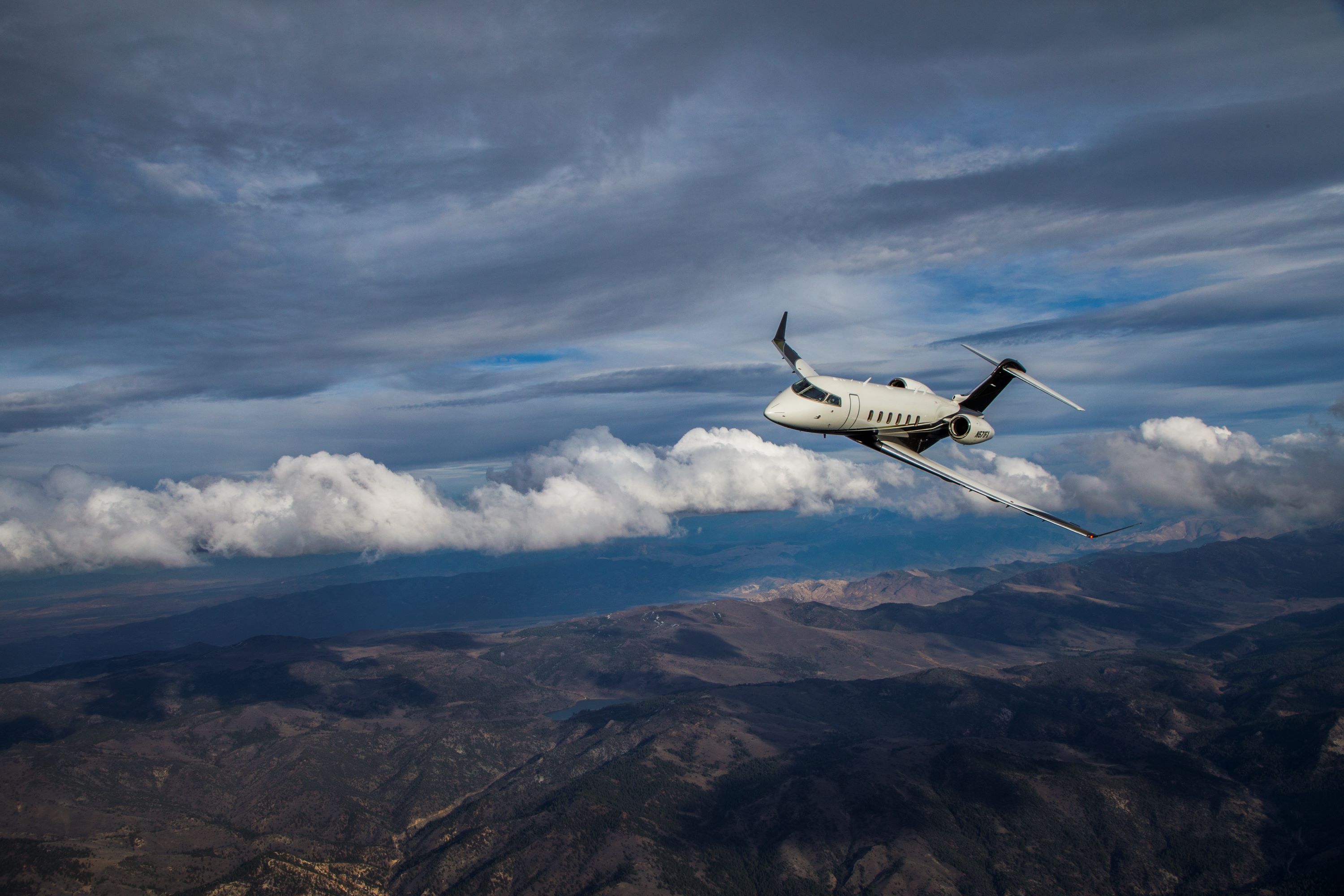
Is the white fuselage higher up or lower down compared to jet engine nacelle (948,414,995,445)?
higher up

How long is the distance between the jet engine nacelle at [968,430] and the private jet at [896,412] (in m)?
0.05

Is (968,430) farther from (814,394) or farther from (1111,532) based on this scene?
(1111,532)

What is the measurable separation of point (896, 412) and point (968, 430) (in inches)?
284

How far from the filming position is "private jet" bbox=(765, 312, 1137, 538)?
156 ft

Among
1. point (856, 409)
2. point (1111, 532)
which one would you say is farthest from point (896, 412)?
point (1111, 532)

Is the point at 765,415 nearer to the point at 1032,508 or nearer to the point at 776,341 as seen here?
the point at 776,341

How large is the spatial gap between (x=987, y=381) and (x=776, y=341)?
58.2ft

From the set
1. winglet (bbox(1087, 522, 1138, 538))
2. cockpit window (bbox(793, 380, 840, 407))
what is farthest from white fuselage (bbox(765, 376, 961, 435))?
winglet (bbox(1087, 522, 1138, 538))

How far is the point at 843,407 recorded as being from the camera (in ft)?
161

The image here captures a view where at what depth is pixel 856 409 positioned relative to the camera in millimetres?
49562

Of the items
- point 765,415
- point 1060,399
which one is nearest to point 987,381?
point 1060,399

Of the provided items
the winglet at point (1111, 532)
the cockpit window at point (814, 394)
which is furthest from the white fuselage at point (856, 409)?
the winglet at point (1111, 532)

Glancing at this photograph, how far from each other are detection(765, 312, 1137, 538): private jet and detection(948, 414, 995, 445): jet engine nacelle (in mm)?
50

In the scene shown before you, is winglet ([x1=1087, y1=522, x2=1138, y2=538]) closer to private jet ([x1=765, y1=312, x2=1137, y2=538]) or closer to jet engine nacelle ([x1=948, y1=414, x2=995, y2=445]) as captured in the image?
private jet ([x1=765, y1=312, x2=1137, y2=538])
